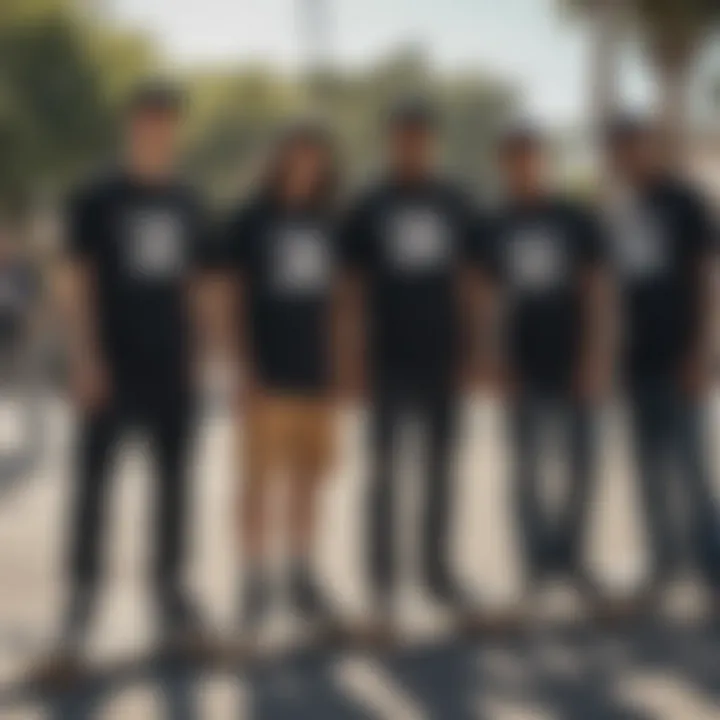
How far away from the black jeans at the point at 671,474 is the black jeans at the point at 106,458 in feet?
5.29

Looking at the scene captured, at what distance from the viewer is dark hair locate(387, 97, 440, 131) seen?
495cm

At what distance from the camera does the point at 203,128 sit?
66438 millimetres

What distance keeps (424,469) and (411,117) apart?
44.8 inches

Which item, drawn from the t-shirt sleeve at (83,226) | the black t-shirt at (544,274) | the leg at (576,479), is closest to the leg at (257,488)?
the t-shirt sleeve at (83,226)

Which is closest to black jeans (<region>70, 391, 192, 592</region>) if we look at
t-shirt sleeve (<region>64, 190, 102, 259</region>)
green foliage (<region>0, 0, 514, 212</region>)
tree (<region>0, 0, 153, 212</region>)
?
t-shirt sleeve (<region>64, 190, 102, 259</region>)

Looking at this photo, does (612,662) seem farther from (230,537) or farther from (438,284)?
(230,537)

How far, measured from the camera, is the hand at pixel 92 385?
15.4 ft

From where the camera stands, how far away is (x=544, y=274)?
207 inches

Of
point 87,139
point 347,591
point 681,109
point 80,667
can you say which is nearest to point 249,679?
point 80,667

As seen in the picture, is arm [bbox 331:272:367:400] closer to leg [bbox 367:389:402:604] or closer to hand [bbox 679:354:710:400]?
leg [bbox 367:389:402:604]

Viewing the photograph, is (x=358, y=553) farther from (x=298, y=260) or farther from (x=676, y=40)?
(x=676, y=40)

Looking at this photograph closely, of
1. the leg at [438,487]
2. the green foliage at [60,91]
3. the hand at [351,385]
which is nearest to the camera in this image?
the hand at [351,385]

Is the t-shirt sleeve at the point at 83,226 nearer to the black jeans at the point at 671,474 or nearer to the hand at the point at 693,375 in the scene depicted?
the black jeans at the point at 671,474

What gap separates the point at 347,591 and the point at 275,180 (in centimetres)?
149
